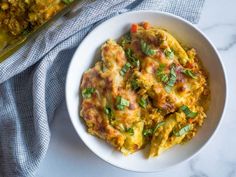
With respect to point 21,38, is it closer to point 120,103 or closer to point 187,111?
point 120,103

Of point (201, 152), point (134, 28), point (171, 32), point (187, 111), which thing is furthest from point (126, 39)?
point (201, 152)

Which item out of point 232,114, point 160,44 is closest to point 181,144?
point 232,114

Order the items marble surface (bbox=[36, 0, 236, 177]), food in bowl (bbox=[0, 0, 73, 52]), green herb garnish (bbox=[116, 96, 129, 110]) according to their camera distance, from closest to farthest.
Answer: green herb garnish (bbox=[116, 96, 129, 110]), food in bowl (bbox=[0, 0, 73, 52]), marble surface (bbox=[36, 0, 236, 177])

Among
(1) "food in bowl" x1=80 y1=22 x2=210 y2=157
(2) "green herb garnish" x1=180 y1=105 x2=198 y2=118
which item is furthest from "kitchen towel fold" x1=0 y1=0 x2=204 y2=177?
(2) "green herb garnish" x1=180 y1=105 x2=198 y2=118

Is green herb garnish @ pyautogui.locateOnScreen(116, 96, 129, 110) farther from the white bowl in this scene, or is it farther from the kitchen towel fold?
the kitchen towel fold

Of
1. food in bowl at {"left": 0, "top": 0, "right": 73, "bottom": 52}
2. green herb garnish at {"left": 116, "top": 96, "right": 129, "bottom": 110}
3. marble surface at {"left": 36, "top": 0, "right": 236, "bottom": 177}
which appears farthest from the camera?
marble surface at {"left": 36, "top": 0, "right": 236, "bottom": 177}

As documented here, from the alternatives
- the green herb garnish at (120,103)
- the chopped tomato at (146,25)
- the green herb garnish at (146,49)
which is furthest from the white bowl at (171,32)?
the green herb garnish at (120,103)
